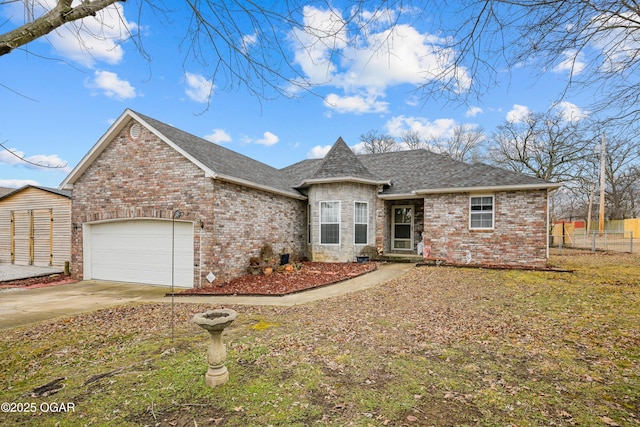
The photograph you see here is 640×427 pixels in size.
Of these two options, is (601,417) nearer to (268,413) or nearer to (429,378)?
(429,378)

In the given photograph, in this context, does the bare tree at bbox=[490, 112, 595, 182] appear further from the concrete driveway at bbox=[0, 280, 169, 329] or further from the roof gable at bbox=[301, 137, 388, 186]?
the concrete driveway at bbox=[0, 280, 169, 329]

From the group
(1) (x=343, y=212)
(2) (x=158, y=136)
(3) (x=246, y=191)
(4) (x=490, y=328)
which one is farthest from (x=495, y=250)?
(2) (x=158, y=136)

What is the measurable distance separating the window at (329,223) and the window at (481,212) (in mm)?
5638

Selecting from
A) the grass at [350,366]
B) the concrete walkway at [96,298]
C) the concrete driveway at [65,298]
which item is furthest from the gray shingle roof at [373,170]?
the grass at [350,366]

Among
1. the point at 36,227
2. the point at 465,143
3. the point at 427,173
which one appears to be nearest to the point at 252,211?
the point at 427,173

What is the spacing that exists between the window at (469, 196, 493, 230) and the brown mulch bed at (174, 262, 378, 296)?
4493mm

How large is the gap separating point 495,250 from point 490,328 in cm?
820

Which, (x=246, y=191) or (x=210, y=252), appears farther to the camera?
(x=246, y=191)

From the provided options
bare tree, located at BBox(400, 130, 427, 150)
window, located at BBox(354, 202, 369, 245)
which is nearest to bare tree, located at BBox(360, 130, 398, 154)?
bare tree, located at BBox(400, 130, 427, 150)

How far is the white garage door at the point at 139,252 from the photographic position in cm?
998

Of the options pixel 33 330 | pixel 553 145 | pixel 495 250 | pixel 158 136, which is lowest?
pixel 33 330

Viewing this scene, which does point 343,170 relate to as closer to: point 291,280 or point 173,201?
point 291,280

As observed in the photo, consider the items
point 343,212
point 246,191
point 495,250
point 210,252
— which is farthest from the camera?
point 343,212

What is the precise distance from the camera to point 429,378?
12.0 ft
